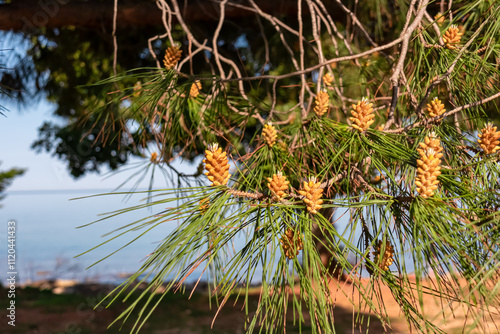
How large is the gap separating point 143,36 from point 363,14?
4.24ft

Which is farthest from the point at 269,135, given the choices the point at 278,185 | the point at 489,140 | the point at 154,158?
the point at 154,158

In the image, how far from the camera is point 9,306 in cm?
373

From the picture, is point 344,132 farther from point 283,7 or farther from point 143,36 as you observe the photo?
point 143,36

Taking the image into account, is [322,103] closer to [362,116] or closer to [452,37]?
[362,116]

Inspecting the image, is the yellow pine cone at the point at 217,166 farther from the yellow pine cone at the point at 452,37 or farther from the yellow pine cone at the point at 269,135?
the yellow pine cone at the point at 452,37

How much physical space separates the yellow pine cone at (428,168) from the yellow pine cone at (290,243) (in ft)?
0.60

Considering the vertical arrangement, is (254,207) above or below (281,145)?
below

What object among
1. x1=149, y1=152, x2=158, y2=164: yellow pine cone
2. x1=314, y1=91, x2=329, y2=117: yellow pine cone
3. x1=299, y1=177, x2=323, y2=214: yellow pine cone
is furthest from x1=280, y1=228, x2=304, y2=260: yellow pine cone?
x1=149, y1=152, x2=158, y2=164: yellow pine cone

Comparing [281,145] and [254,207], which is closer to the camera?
[254,207]

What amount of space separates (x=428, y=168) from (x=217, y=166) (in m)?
0.27

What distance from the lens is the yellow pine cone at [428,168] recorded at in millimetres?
641

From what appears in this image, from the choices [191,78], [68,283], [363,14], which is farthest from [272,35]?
[68,283]

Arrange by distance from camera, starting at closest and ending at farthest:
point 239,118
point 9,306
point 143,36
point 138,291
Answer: point 239,118 → point 143,36 → point 9,306 → point 138,291

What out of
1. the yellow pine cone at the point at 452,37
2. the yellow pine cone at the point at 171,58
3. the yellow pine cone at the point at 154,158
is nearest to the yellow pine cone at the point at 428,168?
the yellow pine cone at the point at 452,37
